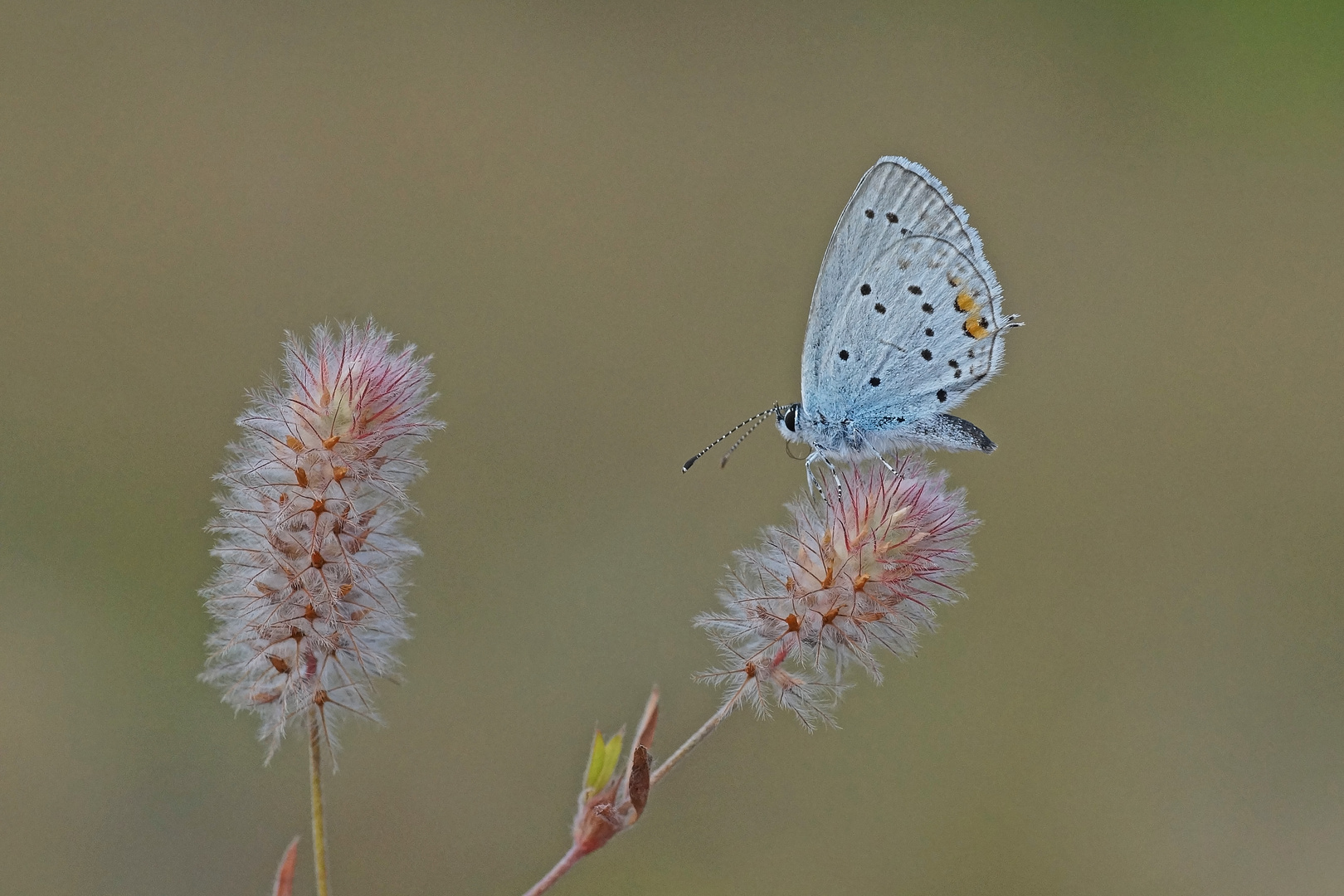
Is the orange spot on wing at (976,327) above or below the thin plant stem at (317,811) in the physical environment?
above

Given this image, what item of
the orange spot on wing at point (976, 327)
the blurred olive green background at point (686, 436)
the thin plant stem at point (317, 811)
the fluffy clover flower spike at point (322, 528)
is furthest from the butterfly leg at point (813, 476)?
the blurred olive green background at point (686, 436)

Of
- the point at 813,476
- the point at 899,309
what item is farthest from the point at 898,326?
the point at 813,476

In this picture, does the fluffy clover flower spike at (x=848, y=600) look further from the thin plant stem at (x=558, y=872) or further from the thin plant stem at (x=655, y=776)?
the thin plant stem at (x=558, y=872)

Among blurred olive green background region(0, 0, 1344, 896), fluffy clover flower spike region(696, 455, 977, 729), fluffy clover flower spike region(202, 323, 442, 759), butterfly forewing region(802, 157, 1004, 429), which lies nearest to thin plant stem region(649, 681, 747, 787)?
fluffy clover flower spike region(696, 455, 977, 729)

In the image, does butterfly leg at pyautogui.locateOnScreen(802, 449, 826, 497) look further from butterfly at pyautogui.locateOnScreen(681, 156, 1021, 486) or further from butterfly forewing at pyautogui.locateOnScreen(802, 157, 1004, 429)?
butterfly forewing at pyautogui.locateOnScreen(802, 157, 1004, 429)

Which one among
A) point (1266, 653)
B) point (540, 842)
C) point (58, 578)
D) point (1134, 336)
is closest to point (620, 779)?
point (540, 842)

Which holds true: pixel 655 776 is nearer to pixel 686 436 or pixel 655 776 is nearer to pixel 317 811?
pixel 317 811
